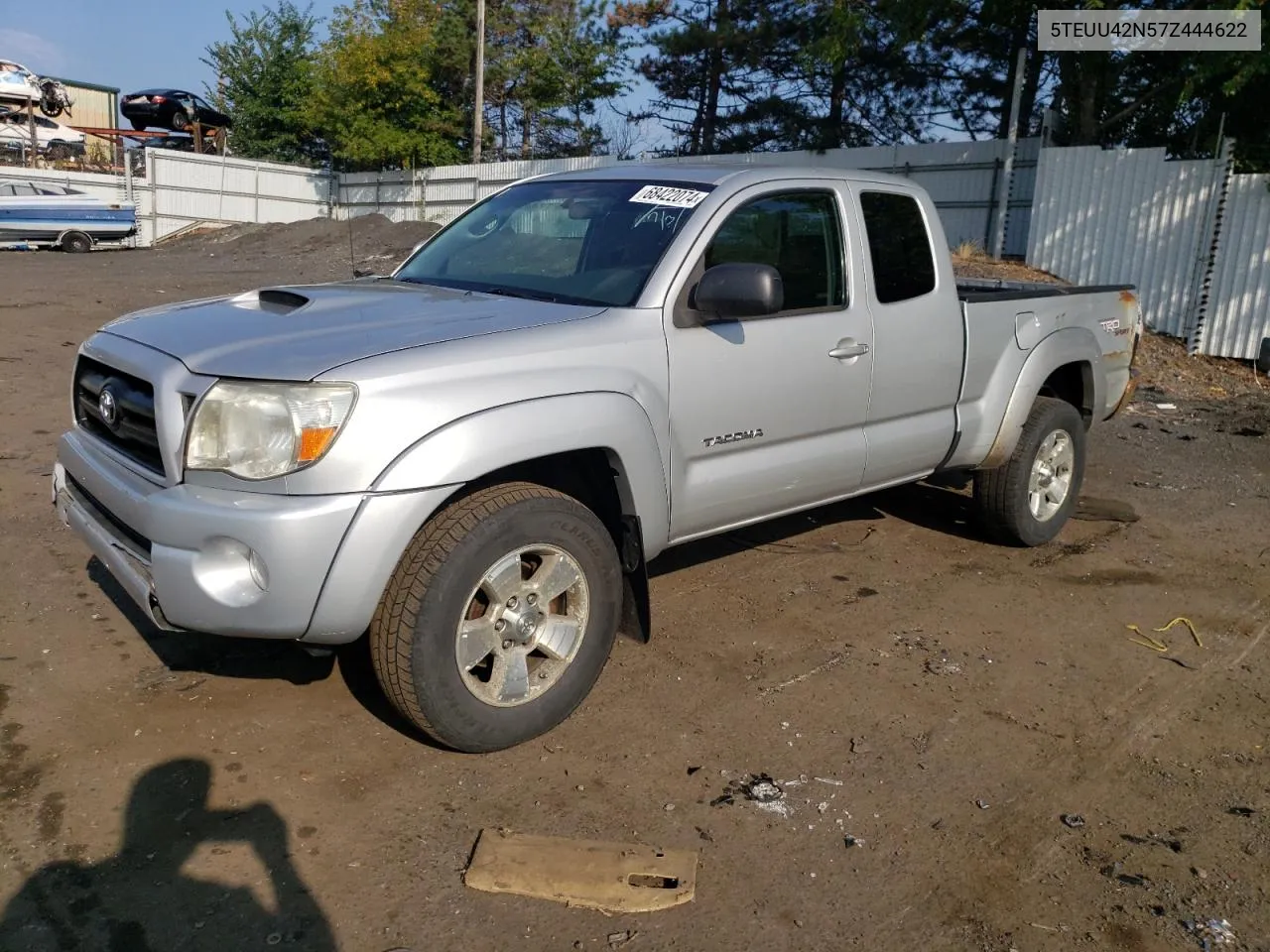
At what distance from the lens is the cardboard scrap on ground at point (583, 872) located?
270 centimetres

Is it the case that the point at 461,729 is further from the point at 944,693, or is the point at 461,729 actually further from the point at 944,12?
the point at 944,12

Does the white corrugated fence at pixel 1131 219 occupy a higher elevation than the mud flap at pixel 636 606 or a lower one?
higher

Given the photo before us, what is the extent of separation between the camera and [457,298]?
379 cm

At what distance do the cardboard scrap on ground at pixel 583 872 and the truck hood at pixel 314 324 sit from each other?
57.1 inches

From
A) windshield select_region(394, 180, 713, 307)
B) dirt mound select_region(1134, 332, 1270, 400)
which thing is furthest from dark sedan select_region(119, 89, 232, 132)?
windshield select_region(394, 180, 713, 307)

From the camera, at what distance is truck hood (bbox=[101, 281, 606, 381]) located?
301 cm

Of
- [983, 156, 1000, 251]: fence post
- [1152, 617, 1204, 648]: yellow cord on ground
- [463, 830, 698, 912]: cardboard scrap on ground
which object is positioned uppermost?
[983, 156, 1000, 251]: fence post

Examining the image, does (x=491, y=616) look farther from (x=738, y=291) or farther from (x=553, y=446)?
(x=738, y=291)

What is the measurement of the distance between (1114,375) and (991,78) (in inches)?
823

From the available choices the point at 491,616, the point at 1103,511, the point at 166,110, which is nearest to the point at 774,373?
the point at 491,616

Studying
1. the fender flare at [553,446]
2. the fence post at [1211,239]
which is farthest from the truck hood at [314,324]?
the fence post at [1211,239]

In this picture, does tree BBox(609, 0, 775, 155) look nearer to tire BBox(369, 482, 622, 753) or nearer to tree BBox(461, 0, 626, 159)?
tree BBox(461, 0, 626, 159)

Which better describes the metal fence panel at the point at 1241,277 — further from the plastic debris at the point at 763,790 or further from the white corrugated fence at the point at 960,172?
the plastic debris at the point at 763,790

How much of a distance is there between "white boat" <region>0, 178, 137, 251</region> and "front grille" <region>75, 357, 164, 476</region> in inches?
939
